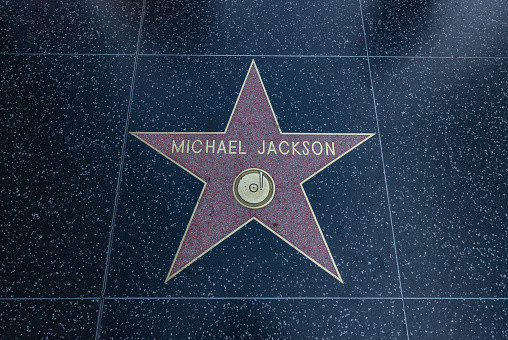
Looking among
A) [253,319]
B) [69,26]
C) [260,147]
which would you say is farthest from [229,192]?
[69,26]

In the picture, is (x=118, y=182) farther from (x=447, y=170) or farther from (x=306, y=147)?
(x=447, y=170)

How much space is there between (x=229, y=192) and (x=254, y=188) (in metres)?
0.10

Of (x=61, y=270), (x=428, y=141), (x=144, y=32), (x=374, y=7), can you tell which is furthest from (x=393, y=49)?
(x=61, y=270)

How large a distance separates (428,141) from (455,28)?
0.65 m

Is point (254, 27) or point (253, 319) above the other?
point (254, 27)

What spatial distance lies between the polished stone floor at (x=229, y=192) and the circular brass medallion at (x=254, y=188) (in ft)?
0.33

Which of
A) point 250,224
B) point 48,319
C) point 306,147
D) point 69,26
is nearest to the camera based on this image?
point 48,319

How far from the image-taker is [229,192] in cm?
138

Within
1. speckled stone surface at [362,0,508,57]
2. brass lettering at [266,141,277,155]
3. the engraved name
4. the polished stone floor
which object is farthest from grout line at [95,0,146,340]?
speckled stone surface at [362,0,508,57]

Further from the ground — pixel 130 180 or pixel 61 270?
pixel 130 180

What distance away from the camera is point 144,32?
5.38ft

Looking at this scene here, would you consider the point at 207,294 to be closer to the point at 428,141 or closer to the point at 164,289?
the point at 164,289

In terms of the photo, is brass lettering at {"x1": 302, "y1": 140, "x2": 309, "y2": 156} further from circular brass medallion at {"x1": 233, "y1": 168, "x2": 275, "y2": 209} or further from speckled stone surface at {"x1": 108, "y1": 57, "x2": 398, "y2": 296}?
circular brass medallion at {"x1": 233, "y1": 168, "x2": 275, "y2": 209}

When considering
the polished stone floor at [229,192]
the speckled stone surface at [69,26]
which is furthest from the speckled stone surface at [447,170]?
the speckled stone surface at [69,26]
